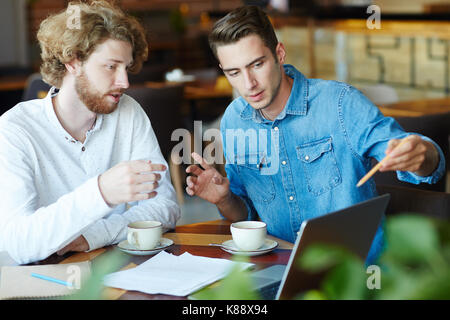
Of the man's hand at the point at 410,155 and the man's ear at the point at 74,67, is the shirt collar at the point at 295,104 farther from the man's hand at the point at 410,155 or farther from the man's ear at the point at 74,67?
the man's ear at the point at 74,67

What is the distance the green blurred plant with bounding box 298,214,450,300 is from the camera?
0.53 metres

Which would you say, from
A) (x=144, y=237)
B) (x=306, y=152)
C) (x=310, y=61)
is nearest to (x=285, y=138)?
(x=306, y=152)

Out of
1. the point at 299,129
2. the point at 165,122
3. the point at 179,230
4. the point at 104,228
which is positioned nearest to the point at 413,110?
the point at 165,122

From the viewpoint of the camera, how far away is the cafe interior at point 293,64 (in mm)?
2180

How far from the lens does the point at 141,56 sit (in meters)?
2.10

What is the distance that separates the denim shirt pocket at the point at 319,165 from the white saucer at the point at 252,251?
32cm

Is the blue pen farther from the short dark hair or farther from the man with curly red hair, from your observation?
the short dark hair

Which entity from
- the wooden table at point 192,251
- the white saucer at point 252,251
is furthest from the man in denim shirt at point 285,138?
the white saucer at point 252,251

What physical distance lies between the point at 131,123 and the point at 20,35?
25.0 ft

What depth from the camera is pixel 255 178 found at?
1937 mm

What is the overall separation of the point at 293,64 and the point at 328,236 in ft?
20.4

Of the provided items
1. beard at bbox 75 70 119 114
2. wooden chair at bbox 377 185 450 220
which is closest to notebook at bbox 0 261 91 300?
beard at bbox 75 70 119 114

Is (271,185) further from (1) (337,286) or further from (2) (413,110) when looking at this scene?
(2) (413,110)
